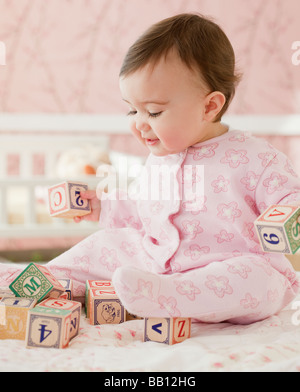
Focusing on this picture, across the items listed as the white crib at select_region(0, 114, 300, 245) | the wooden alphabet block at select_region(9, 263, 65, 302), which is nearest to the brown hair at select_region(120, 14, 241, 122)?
the wooden alphabet block at select_region(9, 263, 65, 302)

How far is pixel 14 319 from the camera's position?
0.86 meters

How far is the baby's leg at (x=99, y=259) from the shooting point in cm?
109

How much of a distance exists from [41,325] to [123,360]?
0.49 ft

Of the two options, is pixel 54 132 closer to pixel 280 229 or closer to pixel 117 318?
pixel 117 318

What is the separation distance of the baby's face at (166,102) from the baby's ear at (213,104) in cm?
1

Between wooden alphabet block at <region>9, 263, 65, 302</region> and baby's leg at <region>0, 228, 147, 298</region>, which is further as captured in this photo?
baby's leg at <region>0, 228, 147, 298</region>

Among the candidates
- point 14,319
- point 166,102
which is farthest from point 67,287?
point 166,102

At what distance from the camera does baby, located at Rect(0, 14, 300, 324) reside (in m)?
0.88

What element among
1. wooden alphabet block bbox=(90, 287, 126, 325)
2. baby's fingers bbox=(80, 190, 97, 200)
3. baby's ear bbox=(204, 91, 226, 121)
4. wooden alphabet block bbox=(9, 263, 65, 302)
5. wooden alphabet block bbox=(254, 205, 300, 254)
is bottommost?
wooden alphabet block bbox=(90, 287, 126, 325)

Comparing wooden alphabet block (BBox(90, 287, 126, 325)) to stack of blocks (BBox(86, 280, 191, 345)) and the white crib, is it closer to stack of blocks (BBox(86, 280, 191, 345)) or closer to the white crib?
stack of blocks (BBox(86, 280, 191, 345))

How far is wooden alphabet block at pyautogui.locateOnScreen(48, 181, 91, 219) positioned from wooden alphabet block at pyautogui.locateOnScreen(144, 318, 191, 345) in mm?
312

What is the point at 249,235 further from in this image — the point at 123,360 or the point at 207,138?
the point at 123,360

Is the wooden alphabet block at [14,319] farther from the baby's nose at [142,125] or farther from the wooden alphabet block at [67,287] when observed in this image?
the baby's nose at [142,125]

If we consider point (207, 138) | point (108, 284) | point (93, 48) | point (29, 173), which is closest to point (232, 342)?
point (108, 284)
